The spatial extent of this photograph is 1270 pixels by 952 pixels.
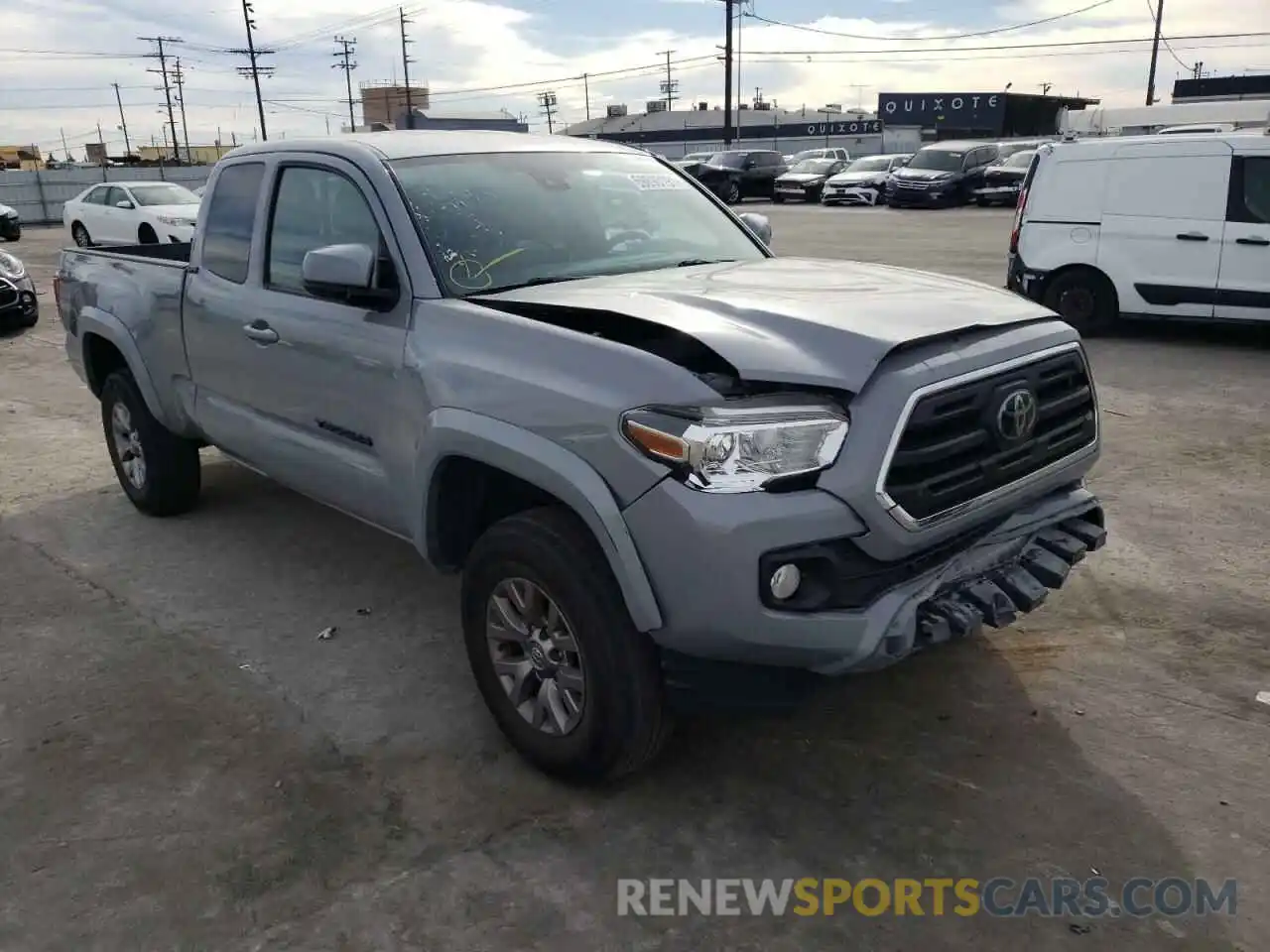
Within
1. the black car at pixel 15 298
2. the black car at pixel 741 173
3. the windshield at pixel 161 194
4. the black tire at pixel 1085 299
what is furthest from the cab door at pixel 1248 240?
the black car at pixel 741 173

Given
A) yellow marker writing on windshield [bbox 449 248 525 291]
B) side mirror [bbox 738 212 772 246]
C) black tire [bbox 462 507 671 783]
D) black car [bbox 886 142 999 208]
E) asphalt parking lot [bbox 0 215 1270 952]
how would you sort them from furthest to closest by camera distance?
black car [bbox 886 142 999 208]
side mirror [bbox 738 212 772 246]
yellow marker writing on windshield [bbox 449 248 525 291]
black tire [bbox 462 507 671 783]
asphalt parking lot [bbox 0 215 1270 952]

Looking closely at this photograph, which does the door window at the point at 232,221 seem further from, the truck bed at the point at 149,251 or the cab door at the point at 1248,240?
the cab door at the point at 1248,240

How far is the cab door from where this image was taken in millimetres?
8648

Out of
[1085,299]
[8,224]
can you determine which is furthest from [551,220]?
[8,224]

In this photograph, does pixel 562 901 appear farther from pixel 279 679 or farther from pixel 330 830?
pixel 279 679

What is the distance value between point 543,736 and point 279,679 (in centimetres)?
128

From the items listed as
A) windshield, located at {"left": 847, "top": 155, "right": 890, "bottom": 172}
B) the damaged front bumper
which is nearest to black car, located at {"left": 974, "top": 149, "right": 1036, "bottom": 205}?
windshield, located at {"left": 847, "top": 155, "right": 890, "bottom": 172}

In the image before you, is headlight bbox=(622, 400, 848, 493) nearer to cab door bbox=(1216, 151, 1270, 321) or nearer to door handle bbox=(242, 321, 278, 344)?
door handle bbox=(242, 321, 278, 344)

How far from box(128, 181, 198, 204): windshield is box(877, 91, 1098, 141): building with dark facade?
161 ft

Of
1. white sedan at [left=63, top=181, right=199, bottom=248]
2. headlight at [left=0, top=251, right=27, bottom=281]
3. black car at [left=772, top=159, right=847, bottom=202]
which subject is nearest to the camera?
headlight at [left=0, top=251, right=27, bottom=281]

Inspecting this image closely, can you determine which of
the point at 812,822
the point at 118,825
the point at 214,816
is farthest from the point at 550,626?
the point at 118,825

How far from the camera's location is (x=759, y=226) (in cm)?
470

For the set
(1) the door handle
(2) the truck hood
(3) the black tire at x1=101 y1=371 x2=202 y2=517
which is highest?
(2) the truck hood

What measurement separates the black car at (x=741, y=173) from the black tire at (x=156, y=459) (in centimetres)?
2797
